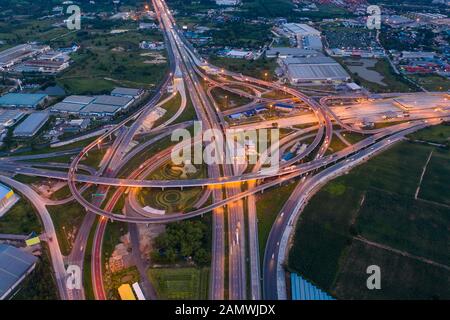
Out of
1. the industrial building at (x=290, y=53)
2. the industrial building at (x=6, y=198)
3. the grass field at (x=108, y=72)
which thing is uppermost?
the industrial building at (x=290, y=53)

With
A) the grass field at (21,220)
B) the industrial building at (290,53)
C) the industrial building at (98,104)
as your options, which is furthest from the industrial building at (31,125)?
the industrial building at (290,53)

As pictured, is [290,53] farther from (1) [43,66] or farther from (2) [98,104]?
(1) [43,66]

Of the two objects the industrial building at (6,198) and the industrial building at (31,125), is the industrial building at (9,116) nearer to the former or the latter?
the industrial building at (31,125)

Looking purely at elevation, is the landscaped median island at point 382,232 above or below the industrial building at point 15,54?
below

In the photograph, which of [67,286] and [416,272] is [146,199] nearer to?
[67,286]

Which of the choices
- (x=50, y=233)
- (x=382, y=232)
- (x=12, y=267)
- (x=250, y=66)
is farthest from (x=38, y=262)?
(x=250, y=66)

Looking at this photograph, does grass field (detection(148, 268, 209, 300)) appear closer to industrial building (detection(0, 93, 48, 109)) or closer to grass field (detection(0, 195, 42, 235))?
grass field (detection(0, 195, 42, 235))
